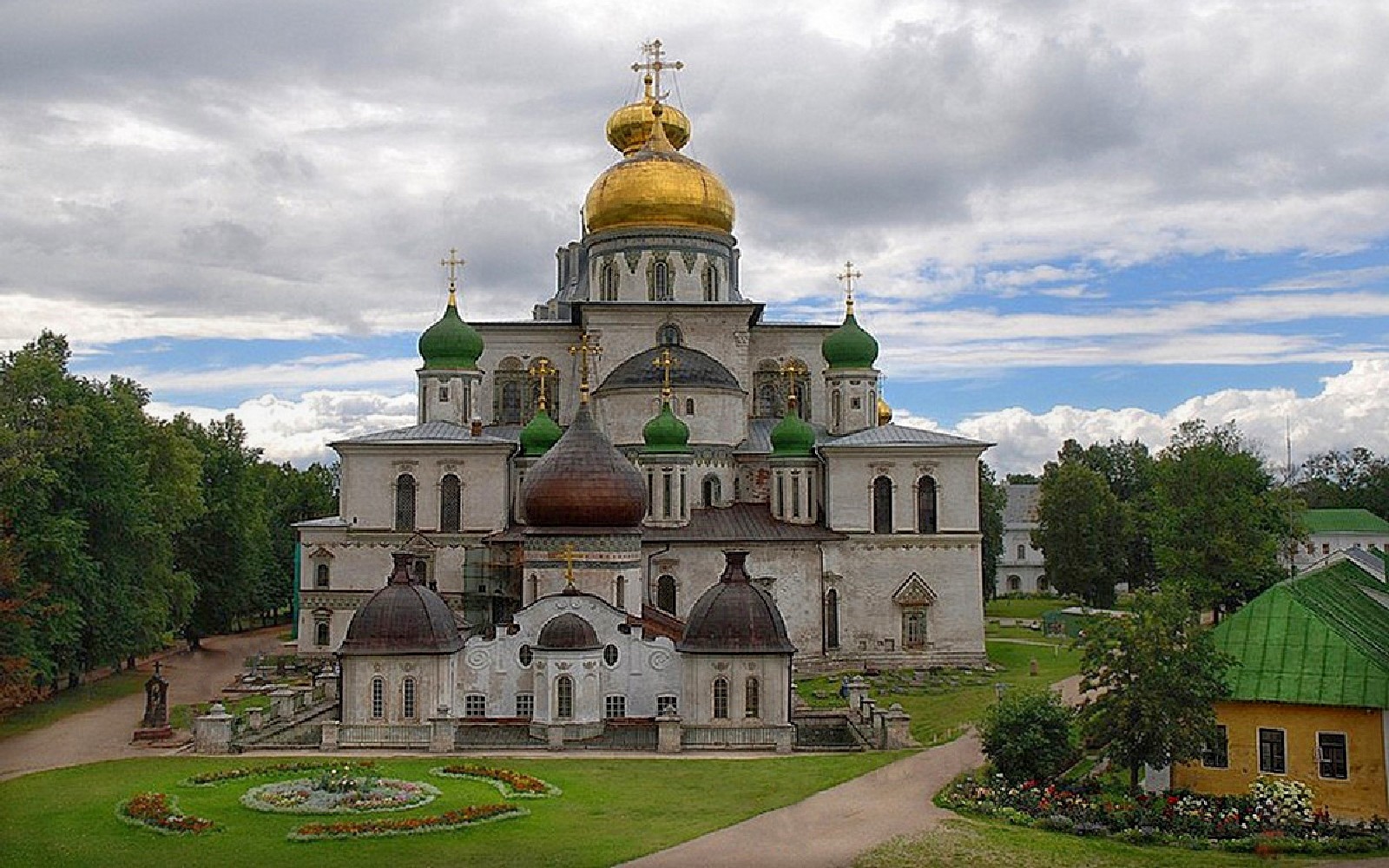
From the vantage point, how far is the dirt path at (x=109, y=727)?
25.5 meters

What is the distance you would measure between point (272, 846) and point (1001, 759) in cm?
Answer: 1141

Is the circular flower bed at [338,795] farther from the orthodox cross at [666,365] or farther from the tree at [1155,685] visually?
the orthodox cross at [666,365]

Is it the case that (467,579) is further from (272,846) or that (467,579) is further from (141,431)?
(272,846)

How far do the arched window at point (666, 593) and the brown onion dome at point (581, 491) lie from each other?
743 cm

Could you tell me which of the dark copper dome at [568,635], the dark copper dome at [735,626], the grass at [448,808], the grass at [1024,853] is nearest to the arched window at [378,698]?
the grass at [448,808]

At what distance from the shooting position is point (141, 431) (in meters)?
40.6

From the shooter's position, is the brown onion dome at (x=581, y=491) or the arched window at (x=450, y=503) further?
the arched window at (x=450, y=503)

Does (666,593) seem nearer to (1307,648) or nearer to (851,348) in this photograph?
(851,348)

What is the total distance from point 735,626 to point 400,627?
6871 millimetres

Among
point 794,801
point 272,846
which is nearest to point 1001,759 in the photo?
point 794,801

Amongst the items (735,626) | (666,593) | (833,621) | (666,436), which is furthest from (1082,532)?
(735,626)

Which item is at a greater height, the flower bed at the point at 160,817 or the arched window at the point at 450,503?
the arched window at the point at 450,503

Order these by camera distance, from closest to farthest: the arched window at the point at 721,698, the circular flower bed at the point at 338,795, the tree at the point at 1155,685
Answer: the tree at the point at 1155,685 < the circular flower bed at the point at 338,795 < the arched window at the point at 721,698

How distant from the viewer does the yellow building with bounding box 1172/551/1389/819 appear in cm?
1906
